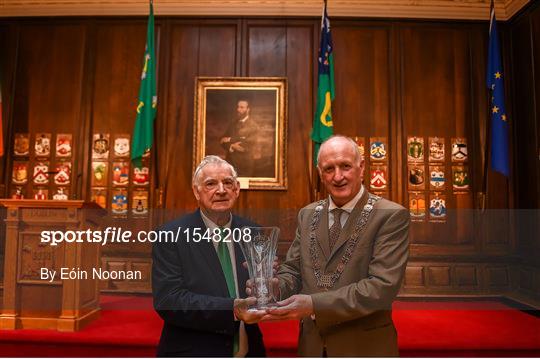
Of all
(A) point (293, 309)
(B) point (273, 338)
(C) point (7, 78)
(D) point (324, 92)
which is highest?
(C) point (7, 78)

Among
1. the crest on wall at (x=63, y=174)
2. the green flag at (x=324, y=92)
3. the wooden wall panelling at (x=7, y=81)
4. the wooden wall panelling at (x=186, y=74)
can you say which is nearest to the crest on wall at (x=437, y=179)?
the green flag at (x=324, y=92)

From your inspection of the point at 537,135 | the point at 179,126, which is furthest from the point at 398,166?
the point at 179,126

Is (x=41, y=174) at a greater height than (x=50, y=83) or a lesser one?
lesser

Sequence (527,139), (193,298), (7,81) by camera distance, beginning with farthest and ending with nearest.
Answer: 1. (7,81)
2. (527,139)
3. (193,298)

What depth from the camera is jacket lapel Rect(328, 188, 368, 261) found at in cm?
170

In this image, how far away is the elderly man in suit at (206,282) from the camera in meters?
1.65

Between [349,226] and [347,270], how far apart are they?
171 mm

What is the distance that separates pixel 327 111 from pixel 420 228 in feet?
6.58

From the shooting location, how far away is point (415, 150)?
5.86 m

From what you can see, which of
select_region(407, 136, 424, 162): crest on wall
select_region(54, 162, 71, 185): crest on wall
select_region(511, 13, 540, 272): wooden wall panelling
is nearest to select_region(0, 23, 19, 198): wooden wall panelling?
select_region(54, 162, 71, 185): crest on wall

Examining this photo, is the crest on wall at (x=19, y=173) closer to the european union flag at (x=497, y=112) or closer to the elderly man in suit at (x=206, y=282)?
the elderly man in suit at (x=206, y=282)

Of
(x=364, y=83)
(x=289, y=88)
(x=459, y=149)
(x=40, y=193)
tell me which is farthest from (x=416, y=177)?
(x=40, y=193)

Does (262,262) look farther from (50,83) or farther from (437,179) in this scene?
(50,83)

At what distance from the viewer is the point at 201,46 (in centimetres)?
596
